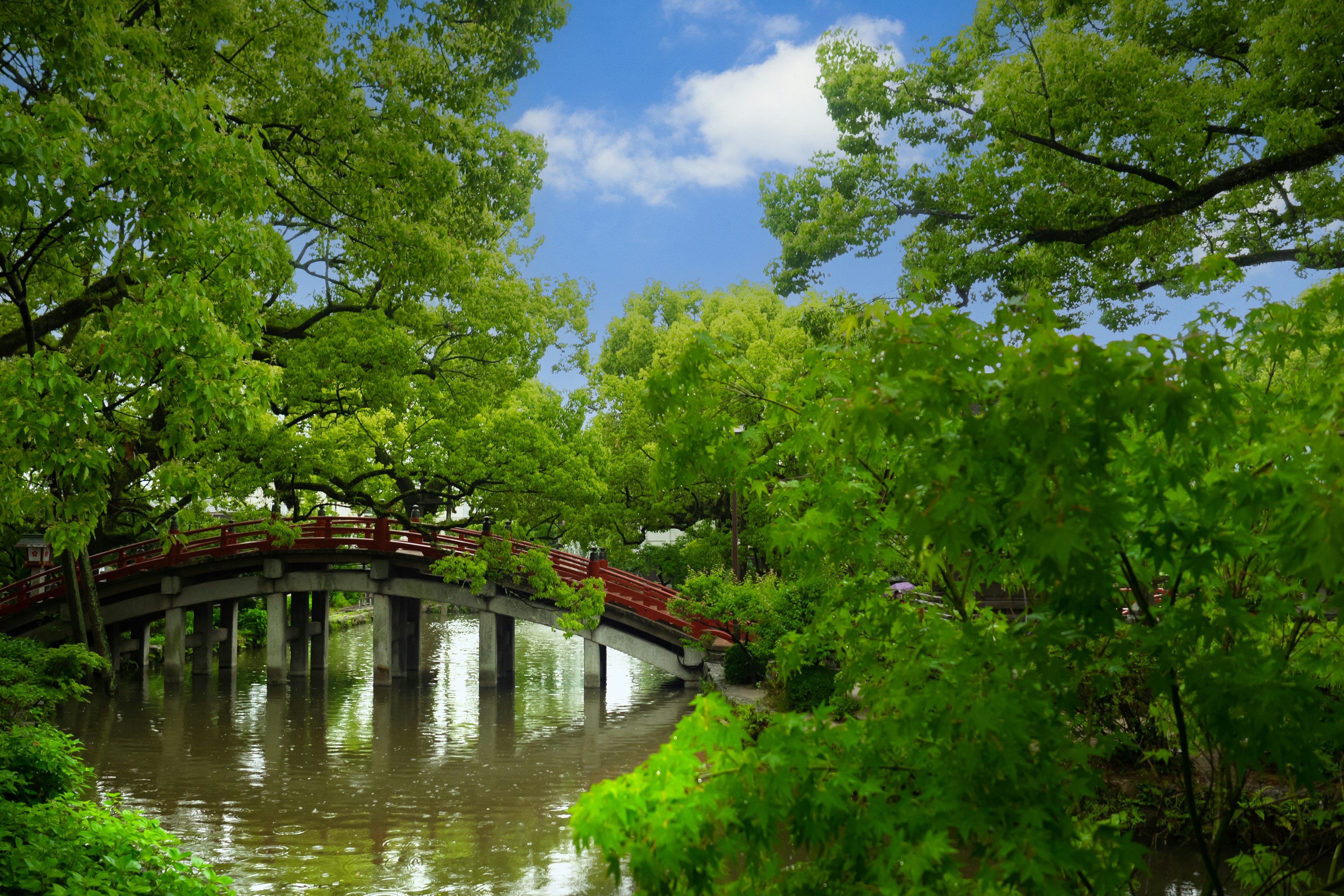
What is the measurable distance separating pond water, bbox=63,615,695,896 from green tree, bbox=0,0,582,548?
14.0 ft

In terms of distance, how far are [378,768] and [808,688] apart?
276 inches

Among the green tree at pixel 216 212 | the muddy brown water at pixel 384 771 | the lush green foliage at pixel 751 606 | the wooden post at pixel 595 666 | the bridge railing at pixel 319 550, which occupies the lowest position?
the muddy brown water at pixel 384 771

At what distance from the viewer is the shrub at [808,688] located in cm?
1484

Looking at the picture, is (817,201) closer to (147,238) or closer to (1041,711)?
(147,238)

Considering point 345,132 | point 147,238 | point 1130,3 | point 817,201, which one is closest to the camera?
point 147,238

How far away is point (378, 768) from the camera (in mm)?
15695

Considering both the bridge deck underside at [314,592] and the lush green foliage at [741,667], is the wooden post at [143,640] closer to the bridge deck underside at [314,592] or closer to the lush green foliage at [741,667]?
the bridge deck underside at [314,592]

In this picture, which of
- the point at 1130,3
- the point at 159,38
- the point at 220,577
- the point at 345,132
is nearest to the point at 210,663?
the point at 220,577

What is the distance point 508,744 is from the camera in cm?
1772

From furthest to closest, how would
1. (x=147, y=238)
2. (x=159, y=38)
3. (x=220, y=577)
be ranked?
(x=220, y=577), (x=159, y=38), (x=147, y=238)

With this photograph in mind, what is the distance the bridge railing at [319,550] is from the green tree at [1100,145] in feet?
32.2

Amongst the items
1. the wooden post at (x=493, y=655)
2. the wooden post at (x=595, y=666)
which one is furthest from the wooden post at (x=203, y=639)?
the wooden post at (x=595, y=666)

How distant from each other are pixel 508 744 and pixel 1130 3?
49.8ft

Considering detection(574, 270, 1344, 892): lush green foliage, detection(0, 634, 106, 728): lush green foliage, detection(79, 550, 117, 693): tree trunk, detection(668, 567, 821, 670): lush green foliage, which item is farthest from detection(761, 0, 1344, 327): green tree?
detection(79, 550, 117, 693): tree trunk
